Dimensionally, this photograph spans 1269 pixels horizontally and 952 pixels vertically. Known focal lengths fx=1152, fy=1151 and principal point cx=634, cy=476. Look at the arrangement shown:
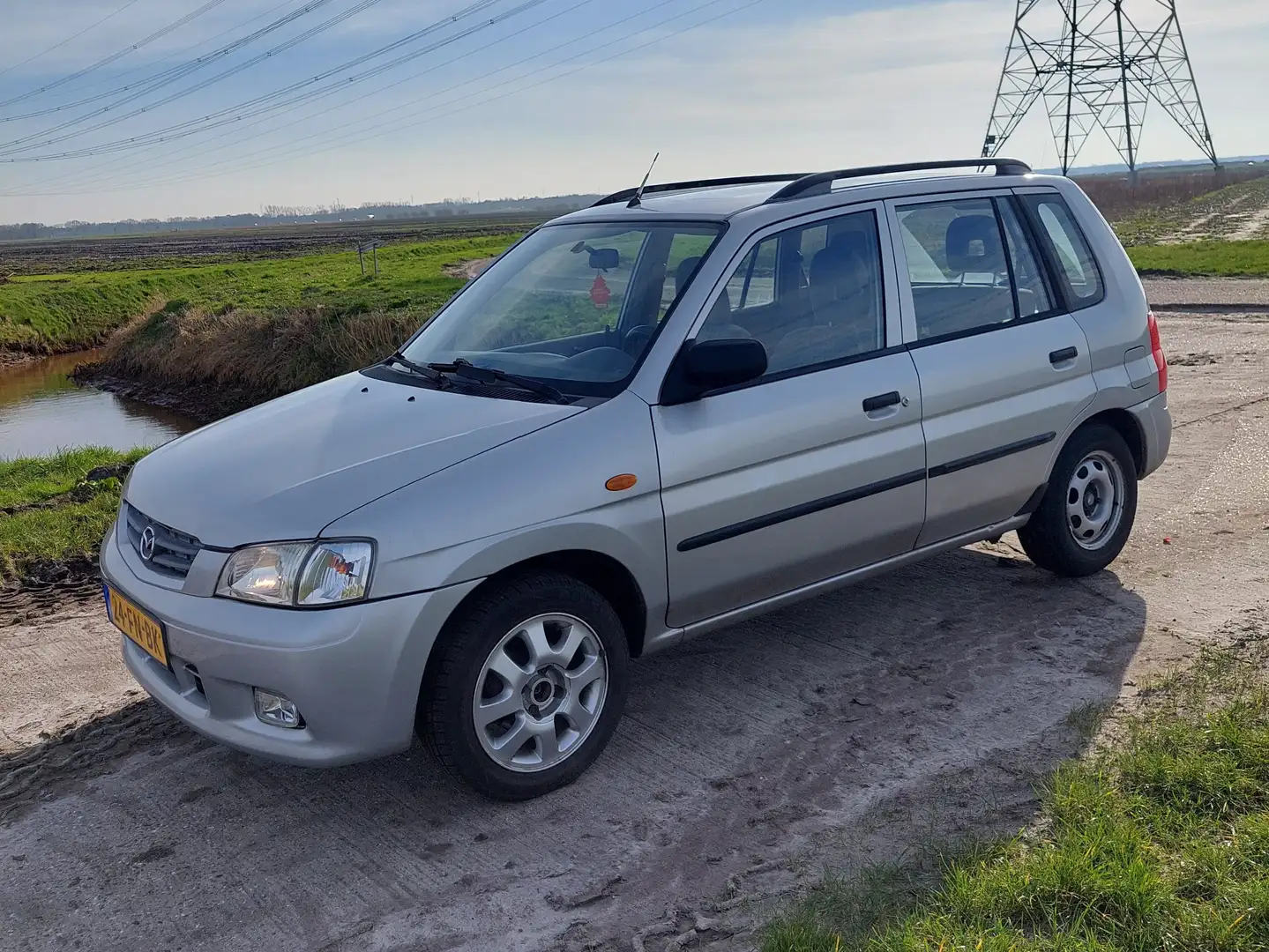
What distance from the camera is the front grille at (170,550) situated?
12.2 ft

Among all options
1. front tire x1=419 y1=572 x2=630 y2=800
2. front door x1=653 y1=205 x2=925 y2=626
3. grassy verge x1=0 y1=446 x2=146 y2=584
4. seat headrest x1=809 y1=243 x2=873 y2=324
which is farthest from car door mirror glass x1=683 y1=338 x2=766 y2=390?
grassy verge x1=0 y1=446 x2=146 y2=584

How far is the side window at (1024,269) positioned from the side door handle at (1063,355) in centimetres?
20

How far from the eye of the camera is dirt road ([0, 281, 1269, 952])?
329 cm

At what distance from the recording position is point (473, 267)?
132ft

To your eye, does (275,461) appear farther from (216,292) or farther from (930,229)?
(216,292)

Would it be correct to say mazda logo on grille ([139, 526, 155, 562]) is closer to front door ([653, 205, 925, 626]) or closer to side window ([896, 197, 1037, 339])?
front door ([653, 205, 925, 626])

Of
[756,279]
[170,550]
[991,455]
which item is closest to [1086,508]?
[991,455]

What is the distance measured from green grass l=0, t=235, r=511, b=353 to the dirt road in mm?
15715

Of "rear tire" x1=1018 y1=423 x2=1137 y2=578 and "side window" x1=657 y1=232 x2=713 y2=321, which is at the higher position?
"side window" x1=657 y1=232 x2=713 y2=321

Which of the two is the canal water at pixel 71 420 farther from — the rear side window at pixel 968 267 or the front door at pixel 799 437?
the rear side window at pixel 968 267

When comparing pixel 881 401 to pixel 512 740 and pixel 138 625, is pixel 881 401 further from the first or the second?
pixel 138 625

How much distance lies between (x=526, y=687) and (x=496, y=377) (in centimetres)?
124

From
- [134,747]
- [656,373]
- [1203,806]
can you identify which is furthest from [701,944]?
[134,747]

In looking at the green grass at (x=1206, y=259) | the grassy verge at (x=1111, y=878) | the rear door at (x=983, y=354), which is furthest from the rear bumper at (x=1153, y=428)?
the green grass at (x=1206, y=259)
